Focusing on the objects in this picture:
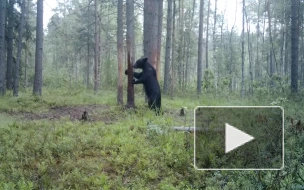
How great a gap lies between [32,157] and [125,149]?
65.6 inches

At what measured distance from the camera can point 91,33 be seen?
26406 millimetres

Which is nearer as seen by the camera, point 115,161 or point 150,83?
point 115,161

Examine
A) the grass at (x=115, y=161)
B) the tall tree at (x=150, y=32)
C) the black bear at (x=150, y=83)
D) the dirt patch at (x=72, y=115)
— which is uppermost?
the tall tree at (x=150, y=32)

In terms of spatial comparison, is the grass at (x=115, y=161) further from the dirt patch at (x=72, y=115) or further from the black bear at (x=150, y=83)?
the black bear at (x=150, y=83)

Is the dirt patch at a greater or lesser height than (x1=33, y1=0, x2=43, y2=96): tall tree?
lesser

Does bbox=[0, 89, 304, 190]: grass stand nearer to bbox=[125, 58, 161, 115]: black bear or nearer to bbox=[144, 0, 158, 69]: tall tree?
bbox=[125, 58, 161, 115]: black bear
